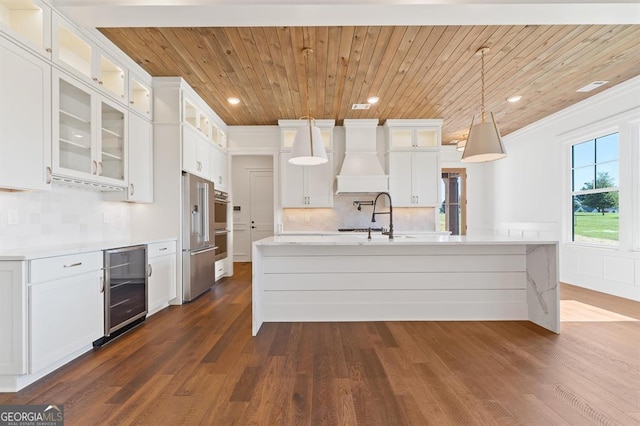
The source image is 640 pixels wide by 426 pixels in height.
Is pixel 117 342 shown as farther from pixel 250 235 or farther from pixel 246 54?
pixel 250 235

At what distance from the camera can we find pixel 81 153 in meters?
2.84

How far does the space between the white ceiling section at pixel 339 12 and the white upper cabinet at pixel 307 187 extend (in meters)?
3.29

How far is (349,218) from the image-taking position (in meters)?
6.20

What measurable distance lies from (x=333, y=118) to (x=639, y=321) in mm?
4600

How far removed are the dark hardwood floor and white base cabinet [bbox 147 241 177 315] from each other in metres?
0.36

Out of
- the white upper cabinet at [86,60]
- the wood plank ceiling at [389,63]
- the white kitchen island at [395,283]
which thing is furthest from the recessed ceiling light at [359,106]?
the white upper cabinet at [86,60]

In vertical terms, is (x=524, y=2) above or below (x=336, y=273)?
above

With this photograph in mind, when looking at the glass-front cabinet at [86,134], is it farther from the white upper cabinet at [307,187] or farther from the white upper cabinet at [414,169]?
the white upper cabinet at [414,169]

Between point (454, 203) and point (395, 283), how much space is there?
533cm

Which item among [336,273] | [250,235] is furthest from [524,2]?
[250,235]

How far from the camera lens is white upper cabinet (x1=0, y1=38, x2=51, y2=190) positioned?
2.14 metres

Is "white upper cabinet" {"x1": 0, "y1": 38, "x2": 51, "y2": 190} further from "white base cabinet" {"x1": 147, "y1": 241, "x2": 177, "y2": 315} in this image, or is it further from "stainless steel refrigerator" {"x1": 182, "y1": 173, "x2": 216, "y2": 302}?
"stainless steel refrigerator" {"x1": 182, "y1": 173, "x2": 216, "y2": 302}

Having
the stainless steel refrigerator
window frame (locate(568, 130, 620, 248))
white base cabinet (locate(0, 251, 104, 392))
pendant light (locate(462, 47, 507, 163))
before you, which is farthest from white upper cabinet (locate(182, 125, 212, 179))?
window frame (locate(568, 130, 620, 248))

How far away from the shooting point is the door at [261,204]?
7848 millimetres
